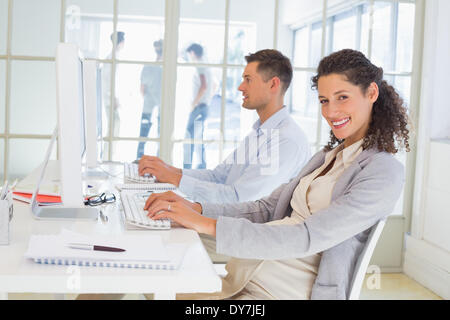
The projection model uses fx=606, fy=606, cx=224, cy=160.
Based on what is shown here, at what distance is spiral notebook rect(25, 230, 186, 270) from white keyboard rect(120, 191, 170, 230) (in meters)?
0.19

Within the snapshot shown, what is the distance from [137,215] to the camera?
1.69 meters

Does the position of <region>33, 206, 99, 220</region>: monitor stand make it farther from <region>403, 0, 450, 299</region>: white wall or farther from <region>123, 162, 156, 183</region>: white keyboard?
<region>403, 0, 450, 299</region>: white wall

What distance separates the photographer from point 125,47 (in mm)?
3803

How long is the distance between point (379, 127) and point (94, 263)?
90 centimetres

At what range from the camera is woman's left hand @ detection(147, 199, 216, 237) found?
1560mm

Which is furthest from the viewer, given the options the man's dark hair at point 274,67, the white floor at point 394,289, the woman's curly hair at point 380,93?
the white floor at point 394,289

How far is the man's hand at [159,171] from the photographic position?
98.7 inches

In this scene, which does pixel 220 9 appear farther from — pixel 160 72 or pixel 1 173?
pixel 1 173

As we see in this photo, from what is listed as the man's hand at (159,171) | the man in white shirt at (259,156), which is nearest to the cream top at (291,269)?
the man in white shirt at (259,156)

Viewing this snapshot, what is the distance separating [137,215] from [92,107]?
93 cm

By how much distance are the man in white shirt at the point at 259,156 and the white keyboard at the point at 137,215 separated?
0.54 m

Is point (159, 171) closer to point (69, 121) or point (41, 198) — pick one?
point (41, 198)

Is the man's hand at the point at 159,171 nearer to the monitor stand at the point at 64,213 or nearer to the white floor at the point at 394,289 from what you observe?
the monitor stand at the point at 64,213

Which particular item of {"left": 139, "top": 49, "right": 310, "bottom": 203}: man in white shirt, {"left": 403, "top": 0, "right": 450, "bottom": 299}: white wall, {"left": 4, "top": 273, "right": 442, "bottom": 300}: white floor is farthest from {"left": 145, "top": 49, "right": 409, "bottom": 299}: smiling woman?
{"left": 403, "top": 0, "right": 450, "bottom": 299}: white wall
